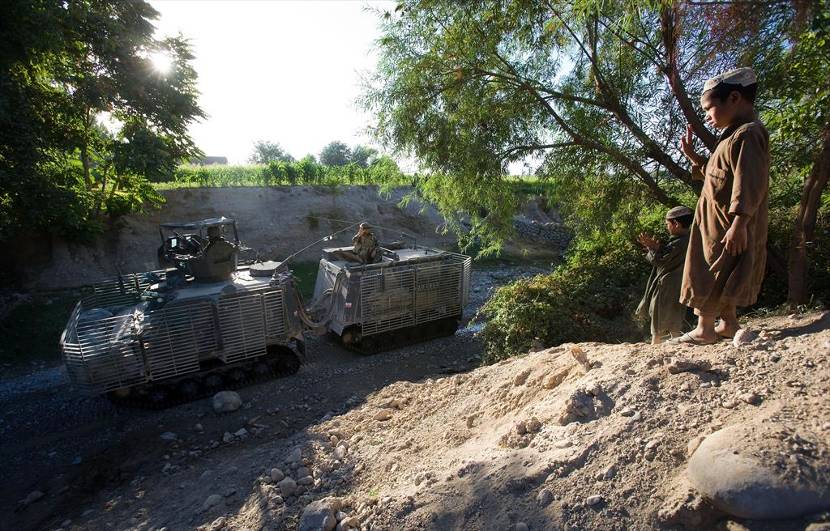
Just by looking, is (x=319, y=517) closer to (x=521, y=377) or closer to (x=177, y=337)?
(x=521, y=377)

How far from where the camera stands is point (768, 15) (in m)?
5.43

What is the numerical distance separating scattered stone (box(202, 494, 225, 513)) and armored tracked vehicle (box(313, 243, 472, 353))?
16.5ft

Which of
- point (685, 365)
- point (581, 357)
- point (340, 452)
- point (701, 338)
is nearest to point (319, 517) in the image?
point (340, 452)

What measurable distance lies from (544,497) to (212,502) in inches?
129

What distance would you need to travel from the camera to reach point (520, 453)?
3.27m

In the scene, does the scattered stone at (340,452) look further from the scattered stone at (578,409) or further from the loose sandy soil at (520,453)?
the scattered stone at (578,409)

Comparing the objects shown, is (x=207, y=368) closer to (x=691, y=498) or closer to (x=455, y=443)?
(x=455, y=443)

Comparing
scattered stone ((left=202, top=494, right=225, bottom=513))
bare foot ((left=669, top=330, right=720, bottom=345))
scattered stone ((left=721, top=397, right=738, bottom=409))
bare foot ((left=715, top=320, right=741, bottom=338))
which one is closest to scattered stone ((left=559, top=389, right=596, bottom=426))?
scattered stone ((left=721, top=397, right=738, bottom=409))

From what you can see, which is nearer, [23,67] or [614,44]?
[614,44]

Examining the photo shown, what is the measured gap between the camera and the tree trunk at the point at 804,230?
580cm

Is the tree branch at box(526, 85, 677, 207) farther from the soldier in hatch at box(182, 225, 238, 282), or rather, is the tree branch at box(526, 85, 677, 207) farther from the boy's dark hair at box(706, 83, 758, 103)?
the soldier in hatch at box(182, 225, 238, 282)

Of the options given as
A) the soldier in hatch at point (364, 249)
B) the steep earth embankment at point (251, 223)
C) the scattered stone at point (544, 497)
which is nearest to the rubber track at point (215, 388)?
the soldier in hatch at point (364, 249)

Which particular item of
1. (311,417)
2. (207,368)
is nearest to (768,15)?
(311,417)

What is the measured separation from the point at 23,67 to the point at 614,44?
1277 cm
